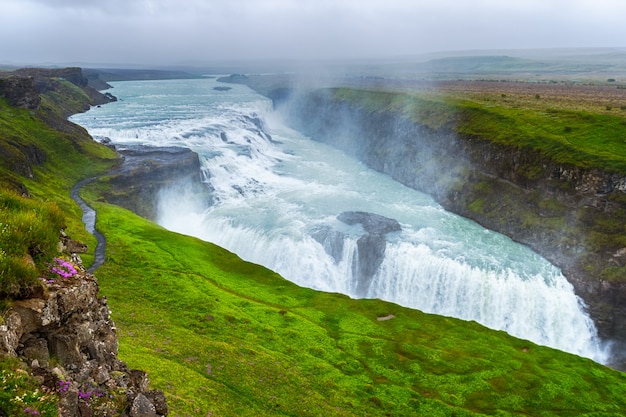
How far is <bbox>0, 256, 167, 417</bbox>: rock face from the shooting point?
1025cm

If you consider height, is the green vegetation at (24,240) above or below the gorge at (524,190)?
above

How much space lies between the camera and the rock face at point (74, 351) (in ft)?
33.6

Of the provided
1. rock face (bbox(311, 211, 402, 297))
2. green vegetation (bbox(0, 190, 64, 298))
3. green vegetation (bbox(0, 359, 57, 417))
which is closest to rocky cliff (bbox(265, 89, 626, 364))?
rock face (bbox(311, 211, 402, 297))

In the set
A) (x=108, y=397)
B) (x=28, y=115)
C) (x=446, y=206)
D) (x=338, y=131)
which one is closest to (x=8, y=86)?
(x=28, y=115)

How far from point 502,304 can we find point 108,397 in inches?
1911

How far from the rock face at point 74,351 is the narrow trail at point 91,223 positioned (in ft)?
98.0

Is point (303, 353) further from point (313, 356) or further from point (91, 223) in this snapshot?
point (91, 223)

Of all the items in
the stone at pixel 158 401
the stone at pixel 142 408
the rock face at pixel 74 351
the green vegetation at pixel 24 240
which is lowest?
the stone at pixel 158 401

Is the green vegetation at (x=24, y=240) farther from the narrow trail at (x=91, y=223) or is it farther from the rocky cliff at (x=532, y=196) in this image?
the rocky cliff at (x=532, y=196)

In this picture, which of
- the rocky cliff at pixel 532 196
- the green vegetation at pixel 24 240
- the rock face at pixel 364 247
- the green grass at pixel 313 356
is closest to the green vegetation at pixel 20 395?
the green vegetation at pixel 24 240

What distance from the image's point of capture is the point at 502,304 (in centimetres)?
5125

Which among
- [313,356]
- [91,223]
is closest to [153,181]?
[91,223]

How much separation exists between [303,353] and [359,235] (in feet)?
103

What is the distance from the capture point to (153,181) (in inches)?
3061
